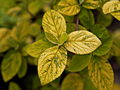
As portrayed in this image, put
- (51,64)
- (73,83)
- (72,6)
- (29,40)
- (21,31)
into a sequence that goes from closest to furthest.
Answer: (51,64) < (72,6) < (73,83) < (21,31) < (29,40)

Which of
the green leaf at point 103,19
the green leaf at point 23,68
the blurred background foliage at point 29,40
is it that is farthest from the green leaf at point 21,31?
the green leaf at point 103,19

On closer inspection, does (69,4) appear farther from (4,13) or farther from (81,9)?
(4,13)

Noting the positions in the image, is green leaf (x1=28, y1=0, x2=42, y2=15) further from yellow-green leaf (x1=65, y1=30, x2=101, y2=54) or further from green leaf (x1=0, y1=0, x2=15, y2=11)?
yellow-green leaf (x1=65, y1=30, x2=101, y2=54)

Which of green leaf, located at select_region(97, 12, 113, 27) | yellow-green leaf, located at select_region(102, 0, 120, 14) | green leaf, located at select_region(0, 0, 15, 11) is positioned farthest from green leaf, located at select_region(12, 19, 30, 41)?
yellow-green leaf, located at select_region(102, 0, 120, 14)

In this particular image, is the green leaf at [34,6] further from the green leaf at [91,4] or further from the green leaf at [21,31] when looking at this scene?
the green leaf at [91,4]

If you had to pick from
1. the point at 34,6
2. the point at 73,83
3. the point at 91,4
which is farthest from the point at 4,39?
the point at 91,4

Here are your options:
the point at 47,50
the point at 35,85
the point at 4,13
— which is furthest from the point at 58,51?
the point at 4,13

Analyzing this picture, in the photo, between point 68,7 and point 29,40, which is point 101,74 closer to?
point 68,7
